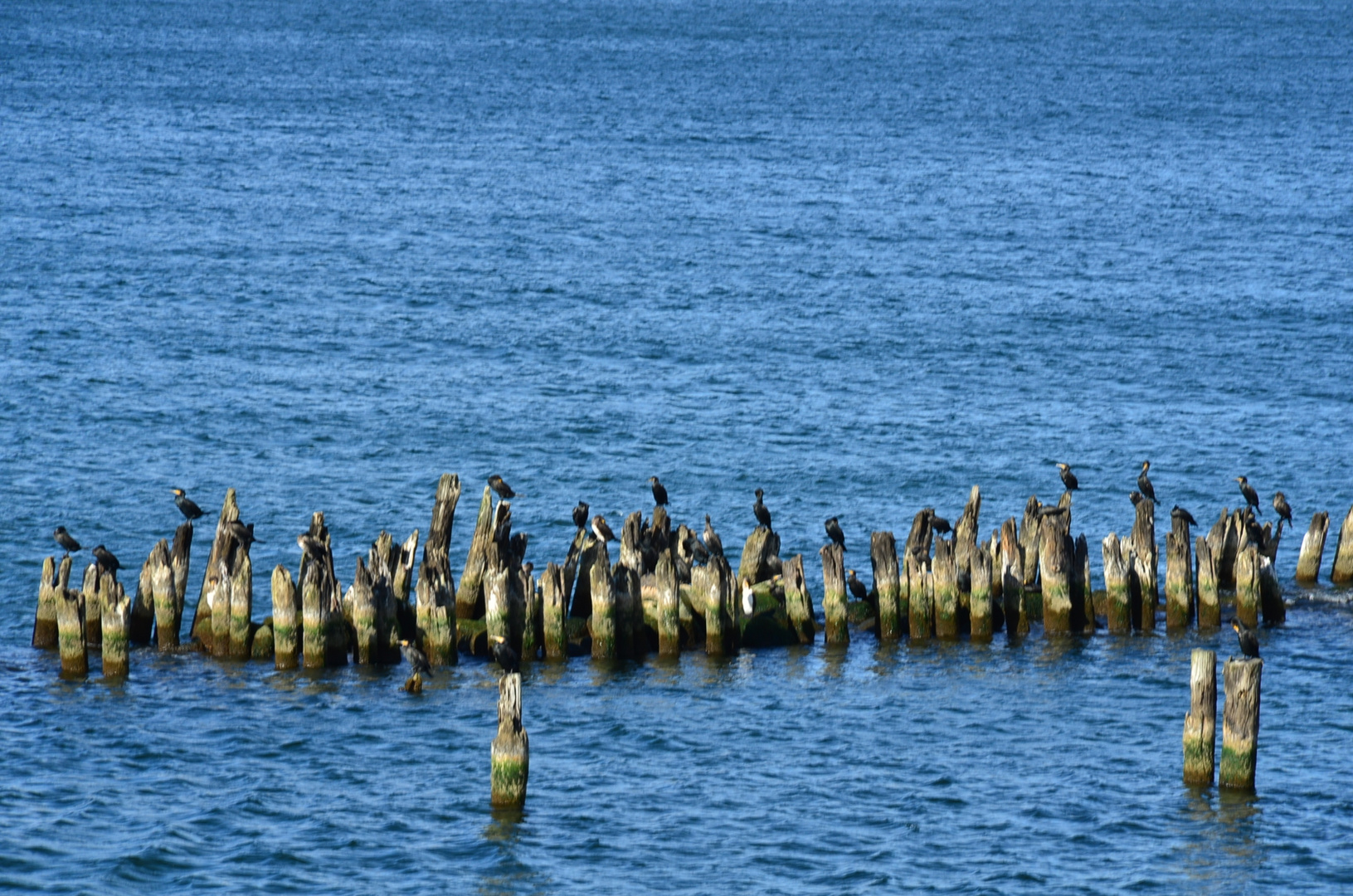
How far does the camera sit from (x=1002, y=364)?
2721 inches

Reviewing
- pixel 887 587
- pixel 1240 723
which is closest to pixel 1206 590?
pixel 887 587

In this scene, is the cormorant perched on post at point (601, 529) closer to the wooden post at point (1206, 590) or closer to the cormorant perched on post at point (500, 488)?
the cormorant perched on post at point (500, 488)

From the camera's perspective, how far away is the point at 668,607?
37312 mm

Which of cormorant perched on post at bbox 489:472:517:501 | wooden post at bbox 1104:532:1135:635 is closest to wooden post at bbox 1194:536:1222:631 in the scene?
wooden post at bbox 1104:532:1135:635

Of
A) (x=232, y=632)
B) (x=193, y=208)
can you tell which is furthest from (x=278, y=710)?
(x=193, y=208)

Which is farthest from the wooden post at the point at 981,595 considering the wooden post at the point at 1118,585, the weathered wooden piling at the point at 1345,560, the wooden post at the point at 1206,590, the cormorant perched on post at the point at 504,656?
the cormorant perched on post at the point at 504,656

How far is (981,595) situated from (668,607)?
632 centimetres

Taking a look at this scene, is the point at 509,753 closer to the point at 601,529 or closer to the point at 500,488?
the point at 601,529

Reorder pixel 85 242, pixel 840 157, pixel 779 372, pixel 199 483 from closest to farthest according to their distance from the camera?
pixel 199 483 < pixel 779 372 < pixel 85 242 < pixel 840 157

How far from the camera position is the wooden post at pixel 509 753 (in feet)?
95.5

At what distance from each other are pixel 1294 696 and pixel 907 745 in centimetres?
781

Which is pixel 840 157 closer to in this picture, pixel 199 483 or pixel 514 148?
pixel 514 148

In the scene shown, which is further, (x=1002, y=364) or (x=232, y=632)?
(x=1002, y=364)

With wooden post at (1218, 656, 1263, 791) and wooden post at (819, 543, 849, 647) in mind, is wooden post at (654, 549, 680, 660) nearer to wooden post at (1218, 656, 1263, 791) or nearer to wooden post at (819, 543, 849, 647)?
wooden post at (819, 543, 849, 647)
